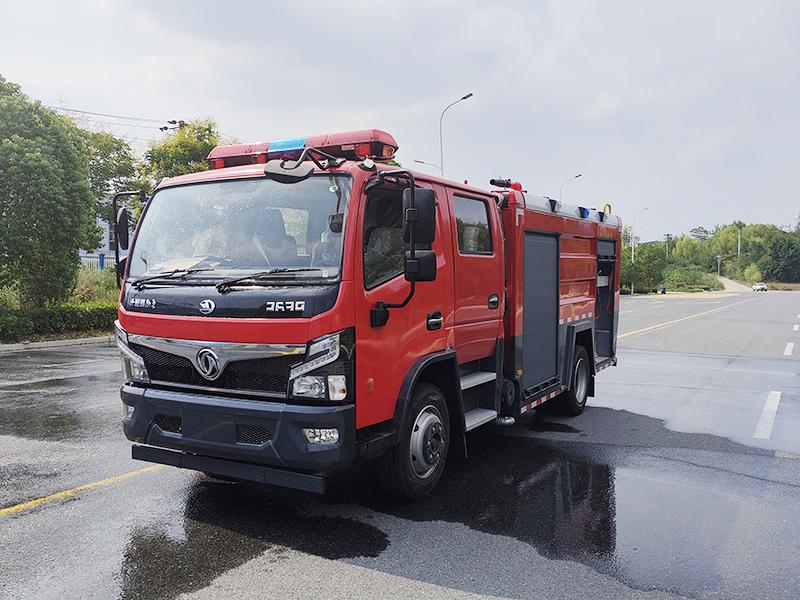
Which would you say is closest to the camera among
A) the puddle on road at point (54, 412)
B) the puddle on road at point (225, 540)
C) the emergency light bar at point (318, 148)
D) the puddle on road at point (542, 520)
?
the puddle on road at point (225, 540)

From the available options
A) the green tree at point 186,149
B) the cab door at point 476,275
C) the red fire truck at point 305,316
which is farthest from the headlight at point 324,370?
the green tree at point 186,149

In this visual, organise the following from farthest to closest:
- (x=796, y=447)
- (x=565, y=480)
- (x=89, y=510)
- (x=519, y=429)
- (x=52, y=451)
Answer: (x=519, y=429)
(x=796, y=447)
(x=52, y=451)
(x=565, y=480)
(x=89, y=510)

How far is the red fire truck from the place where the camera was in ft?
12.8

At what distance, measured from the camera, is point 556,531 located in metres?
4.34

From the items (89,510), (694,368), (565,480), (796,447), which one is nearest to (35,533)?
(89,510)

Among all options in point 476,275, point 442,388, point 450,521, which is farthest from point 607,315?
point 450,521

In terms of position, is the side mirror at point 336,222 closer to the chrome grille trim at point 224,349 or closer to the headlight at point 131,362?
the chrome grille trim at point 224,349

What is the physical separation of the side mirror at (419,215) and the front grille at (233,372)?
1056 millimetres

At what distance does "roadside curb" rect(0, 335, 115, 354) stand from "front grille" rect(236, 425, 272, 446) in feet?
40.7

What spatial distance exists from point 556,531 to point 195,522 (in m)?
2.40

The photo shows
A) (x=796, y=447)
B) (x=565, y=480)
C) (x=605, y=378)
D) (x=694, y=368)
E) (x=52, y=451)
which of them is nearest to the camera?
(x=565, y=480)

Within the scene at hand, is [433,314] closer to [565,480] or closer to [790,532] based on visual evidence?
[565,480]

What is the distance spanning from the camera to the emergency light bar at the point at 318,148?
4.69m

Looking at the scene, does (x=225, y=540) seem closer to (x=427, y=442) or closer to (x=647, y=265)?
(x=427, y=442)
